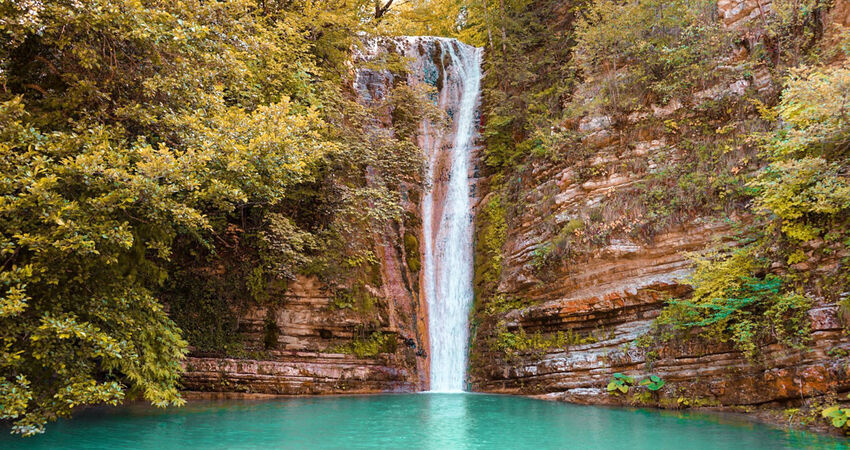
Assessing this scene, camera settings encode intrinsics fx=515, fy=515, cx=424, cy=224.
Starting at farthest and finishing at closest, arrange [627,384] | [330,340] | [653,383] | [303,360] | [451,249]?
[451,249] < [330,340] < [303,360] < [627,384] < [653,383]

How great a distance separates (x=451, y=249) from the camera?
18203mm

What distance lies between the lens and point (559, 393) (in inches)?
511

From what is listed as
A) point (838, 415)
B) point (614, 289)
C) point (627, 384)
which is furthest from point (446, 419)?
point (838, 415)

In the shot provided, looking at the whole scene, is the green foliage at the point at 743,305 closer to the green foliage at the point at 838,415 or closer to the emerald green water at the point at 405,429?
the green foliage at the point at 838,415

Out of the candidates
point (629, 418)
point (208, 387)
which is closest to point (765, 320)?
point (629, 418)

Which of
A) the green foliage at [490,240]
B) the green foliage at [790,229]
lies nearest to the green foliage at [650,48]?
the green foliage at [790,229]

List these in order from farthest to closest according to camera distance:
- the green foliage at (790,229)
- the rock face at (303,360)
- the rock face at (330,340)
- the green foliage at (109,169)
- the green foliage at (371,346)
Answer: the green foliage at (371,346), the rock face at (330,340), the rock face at (303,360), the green foliage at (790,229), the green foliage at (109,169)

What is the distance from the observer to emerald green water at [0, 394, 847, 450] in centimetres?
730

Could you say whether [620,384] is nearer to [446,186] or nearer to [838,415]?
[838,415]

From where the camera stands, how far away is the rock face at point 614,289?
10352 millimetres

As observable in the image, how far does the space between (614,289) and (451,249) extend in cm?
665

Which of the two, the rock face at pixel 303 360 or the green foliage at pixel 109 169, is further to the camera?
the rock face at pixel 303 360

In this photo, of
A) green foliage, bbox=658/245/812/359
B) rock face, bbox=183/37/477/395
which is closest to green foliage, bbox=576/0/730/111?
green foliage, bbox=658/245/812/359

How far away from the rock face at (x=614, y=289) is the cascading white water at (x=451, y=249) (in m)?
0.84
